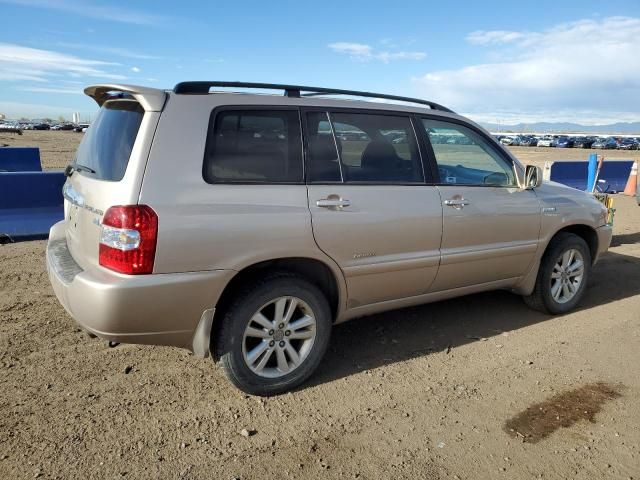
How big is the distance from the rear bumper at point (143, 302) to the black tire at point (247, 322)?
161mm

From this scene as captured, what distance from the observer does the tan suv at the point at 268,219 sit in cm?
280

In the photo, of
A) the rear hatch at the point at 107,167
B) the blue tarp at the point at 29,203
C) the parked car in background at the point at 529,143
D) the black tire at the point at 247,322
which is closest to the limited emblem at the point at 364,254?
the black tire at the point at 247,322

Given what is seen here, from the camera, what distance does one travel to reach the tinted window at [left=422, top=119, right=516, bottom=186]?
4.04 meters

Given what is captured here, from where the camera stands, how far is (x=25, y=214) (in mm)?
6781

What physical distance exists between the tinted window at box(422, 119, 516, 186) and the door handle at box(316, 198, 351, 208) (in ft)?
3.24

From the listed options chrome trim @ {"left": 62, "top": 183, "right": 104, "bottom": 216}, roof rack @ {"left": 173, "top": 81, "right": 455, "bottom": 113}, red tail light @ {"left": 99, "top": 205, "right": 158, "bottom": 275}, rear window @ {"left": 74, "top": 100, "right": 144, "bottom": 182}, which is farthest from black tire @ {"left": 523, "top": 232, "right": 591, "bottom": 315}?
chrome trim @ {"left": 62, "top": 183, "right": 104, "bottom": 216}

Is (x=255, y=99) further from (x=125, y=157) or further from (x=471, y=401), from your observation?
(x=471, y=401)

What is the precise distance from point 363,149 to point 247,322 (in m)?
1.48

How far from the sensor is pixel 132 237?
2699mm

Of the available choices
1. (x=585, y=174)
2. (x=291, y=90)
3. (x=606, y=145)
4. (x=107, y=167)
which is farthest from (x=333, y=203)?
(x=606, y=145)

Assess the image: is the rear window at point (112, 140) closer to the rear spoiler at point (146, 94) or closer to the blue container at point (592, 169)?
the rear spoiler at point (146, 94)

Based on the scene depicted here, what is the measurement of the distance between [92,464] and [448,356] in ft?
8.35

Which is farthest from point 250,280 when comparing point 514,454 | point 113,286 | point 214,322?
point 514,454

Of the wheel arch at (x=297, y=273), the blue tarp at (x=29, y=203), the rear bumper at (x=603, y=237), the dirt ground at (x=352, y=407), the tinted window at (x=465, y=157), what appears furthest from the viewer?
the blue tarp at (x=29, y=203)
